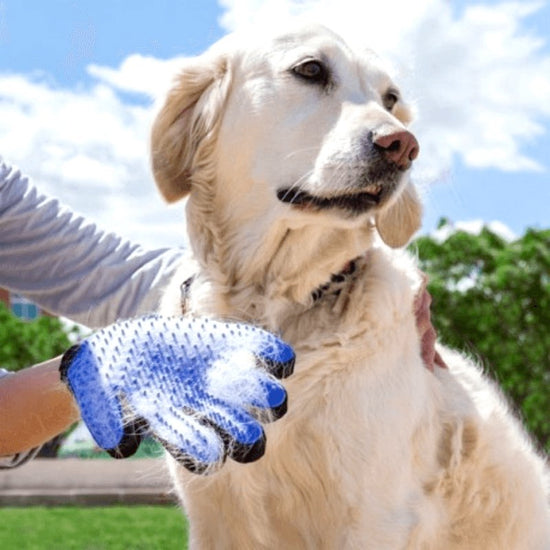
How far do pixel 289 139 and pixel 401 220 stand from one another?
1.54 feet

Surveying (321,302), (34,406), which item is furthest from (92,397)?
(321,302)

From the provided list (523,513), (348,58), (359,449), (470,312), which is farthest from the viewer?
(470,312)

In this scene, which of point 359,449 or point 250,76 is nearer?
point 359,449

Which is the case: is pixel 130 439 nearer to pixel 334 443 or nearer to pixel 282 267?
pixel 334 443

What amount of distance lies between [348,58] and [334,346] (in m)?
0.91

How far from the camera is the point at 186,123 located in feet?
11.2

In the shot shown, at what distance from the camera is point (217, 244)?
3.34m

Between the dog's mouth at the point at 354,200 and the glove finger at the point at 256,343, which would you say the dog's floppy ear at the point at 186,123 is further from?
the glove finger at the point at 256,343

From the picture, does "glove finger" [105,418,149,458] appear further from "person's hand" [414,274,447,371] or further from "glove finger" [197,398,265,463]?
"person's hand" [414,274,447,371]

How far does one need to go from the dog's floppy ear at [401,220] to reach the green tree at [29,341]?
122ft

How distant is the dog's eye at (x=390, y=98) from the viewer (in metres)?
3.45

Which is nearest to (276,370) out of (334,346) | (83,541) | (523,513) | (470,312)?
(334,346)

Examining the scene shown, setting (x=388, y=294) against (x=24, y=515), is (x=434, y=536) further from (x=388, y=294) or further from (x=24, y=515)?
(x=24, y=515)

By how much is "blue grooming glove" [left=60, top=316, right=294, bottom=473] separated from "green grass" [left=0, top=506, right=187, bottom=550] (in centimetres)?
829
